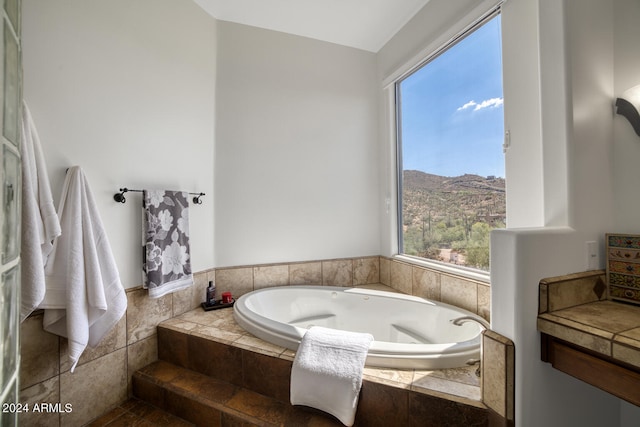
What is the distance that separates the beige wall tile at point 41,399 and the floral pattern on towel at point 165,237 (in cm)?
63

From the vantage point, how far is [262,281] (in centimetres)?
255

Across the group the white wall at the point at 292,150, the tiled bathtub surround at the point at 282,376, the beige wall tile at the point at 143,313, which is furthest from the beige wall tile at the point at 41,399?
the white wall at the point at 292,150

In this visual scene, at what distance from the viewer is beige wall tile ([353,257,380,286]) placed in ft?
9.13

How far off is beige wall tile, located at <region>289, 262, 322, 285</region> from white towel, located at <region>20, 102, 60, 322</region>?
1701 mm

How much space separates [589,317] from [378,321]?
1429mm

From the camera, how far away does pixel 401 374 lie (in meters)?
1.35

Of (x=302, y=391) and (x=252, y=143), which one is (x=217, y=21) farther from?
(x=302, y=391)

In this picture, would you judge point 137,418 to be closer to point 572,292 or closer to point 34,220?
point 34,220

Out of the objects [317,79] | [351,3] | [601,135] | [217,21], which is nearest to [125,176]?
[217,21]

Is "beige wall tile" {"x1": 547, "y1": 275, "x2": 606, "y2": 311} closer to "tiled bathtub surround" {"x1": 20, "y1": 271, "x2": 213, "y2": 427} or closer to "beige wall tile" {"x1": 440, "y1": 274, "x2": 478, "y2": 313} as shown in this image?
"beige wall tile" {"x1": 440, "y1": 274, "x2": 478, "y2": 313}

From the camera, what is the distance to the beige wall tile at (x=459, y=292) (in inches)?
73.1

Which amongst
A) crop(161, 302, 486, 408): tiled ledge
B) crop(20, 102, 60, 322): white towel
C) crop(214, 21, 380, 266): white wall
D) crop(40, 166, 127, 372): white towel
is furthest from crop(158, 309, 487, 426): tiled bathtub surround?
crop(20, 102, 60, 322): white towel

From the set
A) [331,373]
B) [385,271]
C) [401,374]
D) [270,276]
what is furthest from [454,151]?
[270,276]

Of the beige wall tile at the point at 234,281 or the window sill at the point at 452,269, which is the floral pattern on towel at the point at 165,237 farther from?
the window sill at the point at 452,269
